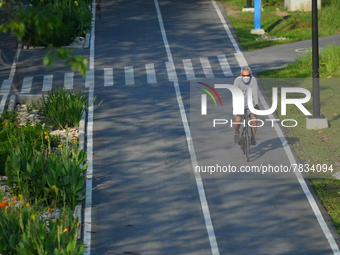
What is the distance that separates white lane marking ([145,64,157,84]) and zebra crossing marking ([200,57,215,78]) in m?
1.93

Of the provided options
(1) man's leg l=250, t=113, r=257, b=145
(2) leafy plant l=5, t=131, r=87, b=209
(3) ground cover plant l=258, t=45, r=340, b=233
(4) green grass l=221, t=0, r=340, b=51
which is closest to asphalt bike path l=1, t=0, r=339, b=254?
(3) ground cover plant l=258, t=45, r=340, b=233

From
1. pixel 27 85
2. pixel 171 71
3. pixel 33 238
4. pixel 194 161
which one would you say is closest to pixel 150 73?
pixel 171 71

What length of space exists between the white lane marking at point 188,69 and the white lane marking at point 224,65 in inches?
48.0

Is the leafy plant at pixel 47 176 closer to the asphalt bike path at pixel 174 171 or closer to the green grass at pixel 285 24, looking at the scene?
the asphalt bike path at pixel 174 171

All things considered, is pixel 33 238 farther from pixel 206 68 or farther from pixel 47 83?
pixel 206 68

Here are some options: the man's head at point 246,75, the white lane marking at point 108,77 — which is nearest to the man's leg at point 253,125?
the man's head at point 246,75

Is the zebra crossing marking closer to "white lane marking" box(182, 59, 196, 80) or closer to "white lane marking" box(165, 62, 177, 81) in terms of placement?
"white lane marking" box(182, 59, 196, 80)

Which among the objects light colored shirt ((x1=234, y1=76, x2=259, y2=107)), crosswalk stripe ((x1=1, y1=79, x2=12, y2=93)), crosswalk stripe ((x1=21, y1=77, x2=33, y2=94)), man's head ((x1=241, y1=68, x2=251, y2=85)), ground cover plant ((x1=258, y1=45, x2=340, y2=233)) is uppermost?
man's head ((x1=241, y1=68, x2=251, y2=85))

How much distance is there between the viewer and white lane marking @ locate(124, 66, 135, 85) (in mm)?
18266

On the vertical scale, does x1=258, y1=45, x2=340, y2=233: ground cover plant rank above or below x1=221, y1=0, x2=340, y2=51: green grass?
below

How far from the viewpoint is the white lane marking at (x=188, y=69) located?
18581mm

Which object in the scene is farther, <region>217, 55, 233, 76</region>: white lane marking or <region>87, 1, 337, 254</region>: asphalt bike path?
<region>217, 55, 233, 76</region>: white lane marking

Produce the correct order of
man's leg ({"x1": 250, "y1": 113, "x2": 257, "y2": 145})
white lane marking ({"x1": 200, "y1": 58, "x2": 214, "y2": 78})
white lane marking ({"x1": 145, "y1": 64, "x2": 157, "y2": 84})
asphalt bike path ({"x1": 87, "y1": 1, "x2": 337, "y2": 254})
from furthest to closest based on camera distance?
white lane marking ({"x1": 200, "y1": 58, "x2": 214, "y2": 78}), white lane marking ({"x1": 145, "y1": 64, "x2": 157, "y2": 84}), man's leg ({"x1": 250, "y1": 113, "x2": 257, "y2": 145}), asphalt bike path ({"x1": 87, "y1": 1, "x2": 337, "y2": 254})

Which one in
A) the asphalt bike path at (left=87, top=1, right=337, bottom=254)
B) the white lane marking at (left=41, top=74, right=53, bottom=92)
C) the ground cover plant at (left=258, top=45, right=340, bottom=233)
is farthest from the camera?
the white lane marking at (left=41, top=74, right=53, bottom=92)
